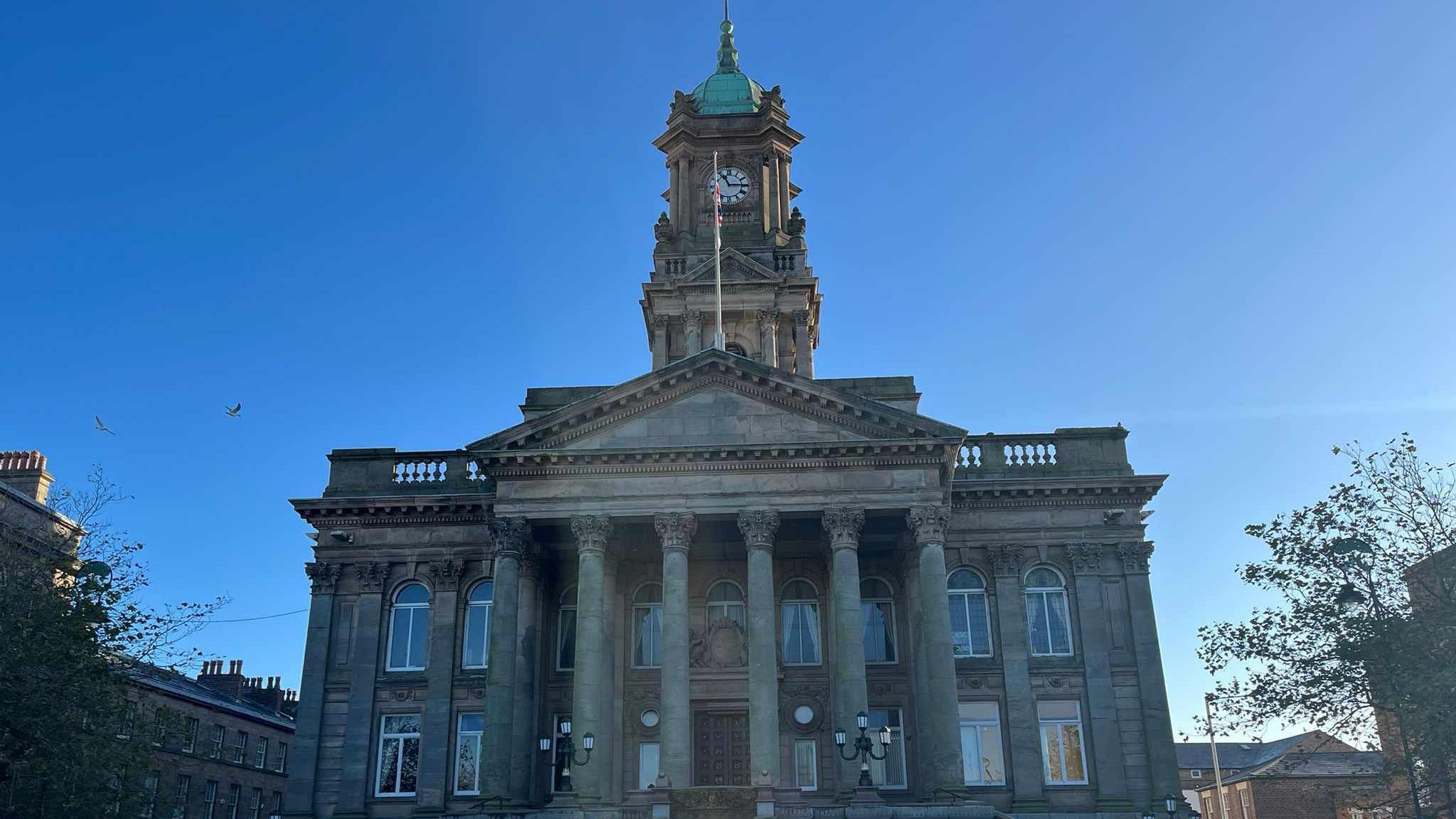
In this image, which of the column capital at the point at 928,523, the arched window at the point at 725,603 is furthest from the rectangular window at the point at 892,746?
the column capital at the point at 928,523

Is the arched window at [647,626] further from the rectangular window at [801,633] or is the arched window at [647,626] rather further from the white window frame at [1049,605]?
the white window frame at [1049,605]

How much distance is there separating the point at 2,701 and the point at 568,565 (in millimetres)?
15982

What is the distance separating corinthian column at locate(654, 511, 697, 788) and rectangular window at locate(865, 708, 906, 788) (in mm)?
6043

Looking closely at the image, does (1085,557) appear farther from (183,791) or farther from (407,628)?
(183,791)

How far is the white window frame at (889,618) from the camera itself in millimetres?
35438

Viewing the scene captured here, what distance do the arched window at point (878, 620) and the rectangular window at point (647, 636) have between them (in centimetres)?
622

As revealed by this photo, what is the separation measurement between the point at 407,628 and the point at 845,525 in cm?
1429

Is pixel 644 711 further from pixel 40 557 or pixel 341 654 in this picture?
pixel 40 557

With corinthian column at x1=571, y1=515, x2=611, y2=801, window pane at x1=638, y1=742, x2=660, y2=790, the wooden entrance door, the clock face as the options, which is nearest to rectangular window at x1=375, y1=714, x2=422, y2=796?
corinthian column at x1=571, y1=515, x2=611, y2=801

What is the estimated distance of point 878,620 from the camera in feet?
118

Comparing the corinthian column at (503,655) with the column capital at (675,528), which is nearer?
the corinthian column at (503,655)

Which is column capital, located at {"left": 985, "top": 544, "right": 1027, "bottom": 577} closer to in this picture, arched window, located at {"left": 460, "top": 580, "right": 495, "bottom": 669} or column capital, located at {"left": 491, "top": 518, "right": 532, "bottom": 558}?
column capital, located at {"left": 491, "top": 518, "right": 532, "bottom": 558}

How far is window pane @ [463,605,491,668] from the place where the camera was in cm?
3591

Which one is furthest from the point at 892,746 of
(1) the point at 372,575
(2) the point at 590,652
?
(1) the point at 372,575
